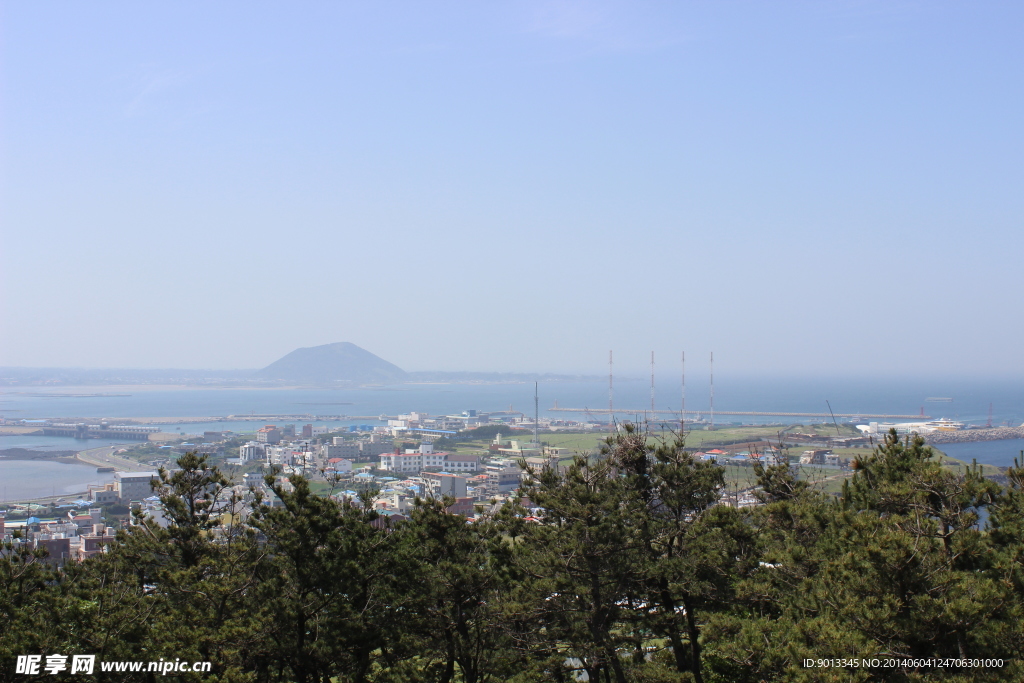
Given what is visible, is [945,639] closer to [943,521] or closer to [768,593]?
[943,521]

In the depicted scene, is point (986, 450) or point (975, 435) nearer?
point (986, 450)

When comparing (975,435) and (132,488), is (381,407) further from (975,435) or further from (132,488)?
(975,435)

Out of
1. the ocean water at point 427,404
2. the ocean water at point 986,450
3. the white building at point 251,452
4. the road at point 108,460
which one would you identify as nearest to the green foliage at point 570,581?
the ocean water at point 986,450

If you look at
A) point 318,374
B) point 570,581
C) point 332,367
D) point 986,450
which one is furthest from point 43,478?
point 332,367

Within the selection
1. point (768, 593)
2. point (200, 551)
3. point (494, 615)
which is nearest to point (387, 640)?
point (494, 615)

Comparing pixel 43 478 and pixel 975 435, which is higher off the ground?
pixel 975 435

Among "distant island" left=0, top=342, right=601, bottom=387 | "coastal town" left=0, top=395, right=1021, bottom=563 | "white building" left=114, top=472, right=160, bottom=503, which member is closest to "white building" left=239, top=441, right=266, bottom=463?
"coastal town" left=0, top=395, right=1021, bottom=563

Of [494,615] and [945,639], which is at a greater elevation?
[945,639]
